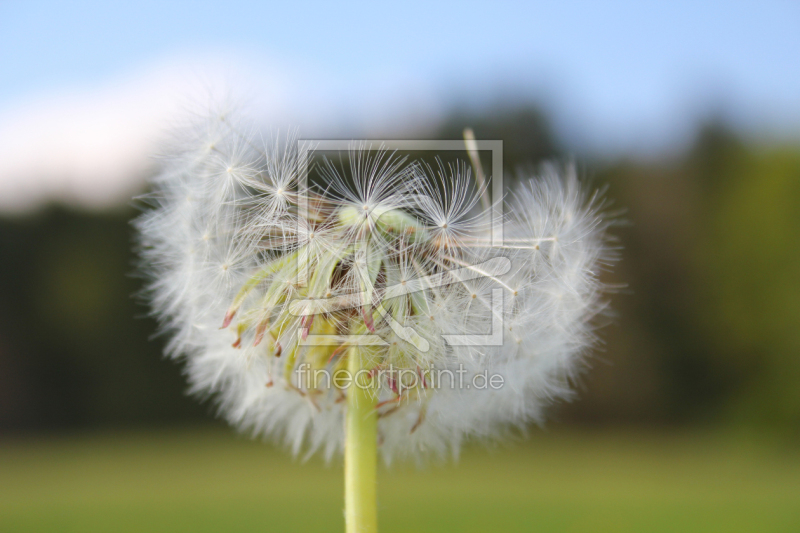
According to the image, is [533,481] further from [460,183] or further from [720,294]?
[460,183]

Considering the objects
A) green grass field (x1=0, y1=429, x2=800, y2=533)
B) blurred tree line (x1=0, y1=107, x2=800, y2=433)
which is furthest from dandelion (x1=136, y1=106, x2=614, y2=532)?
blurred tree line (x1=0, y1=107, x2=800, y2=433)

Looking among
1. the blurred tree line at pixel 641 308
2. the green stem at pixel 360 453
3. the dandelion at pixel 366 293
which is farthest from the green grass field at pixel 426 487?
the green stem at pixel 360 453

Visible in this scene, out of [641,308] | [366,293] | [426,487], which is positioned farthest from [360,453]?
[641,308]

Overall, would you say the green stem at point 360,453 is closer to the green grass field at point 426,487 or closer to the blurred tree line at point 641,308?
the green grass field at point 426,487

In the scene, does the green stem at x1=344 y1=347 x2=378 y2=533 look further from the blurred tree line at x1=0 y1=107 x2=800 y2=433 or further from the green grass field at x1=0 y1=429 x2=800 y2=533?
the blurred tree line at x1=0 y1=107 x2=800 y2=433

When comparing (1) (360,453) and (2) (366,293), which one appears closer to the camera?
(2) (366,293)

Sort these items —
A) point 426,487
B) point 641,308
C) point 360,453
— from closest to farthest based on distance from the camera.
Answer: point 360,453 → point 426,487 → point 641,308

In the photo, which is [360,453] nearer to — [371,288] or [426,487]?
[371,288]
